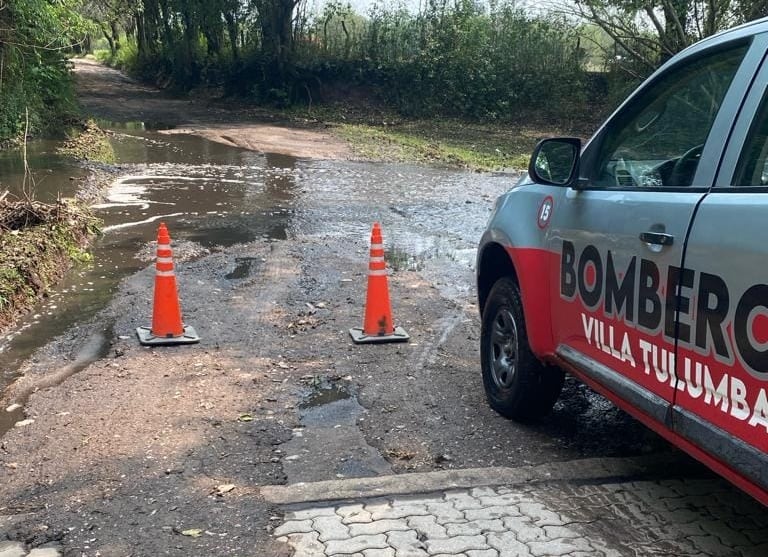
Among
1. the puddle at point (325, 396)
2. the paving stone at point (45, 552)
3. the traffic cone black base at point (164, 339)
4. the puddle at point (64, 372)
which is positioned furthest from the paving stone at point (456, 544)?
the traffic cone black base at point (164, 339)

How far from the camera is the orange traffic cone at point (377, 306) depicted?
6348 millimetres

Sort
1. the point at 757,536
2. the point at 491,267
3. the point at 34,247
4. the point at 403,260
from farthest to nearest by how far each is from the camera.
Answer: the point at 403,260 → the point at 34,247 → the point at 491,267 → the point at 757,536

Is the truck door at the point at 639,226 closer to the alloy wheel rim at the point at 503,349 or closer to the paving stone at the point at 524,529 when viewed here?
the alloy wheel rim at the point at 503,349

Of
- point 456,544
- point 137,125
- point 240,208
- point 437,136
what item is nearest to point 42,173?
point 240,208

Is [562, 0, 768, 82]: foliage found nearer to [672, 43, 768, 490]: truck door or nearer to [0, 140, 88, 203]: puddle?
[0, 140, 88, 203]: puddle

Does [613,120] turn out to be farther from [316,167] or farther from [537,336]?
[316,167]

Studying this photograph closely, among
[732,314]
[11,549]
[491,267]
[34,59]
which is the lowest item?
[11,549]

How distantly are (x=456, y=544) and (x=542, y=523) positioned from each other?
438mm

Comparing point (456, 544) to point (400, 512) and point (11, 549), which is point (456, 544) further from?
point (11, 549)

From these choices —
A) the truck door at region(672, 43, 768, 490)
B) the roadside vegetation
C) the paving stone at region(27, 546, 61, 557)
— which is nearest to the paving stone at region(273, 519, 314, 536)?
the paving stone at region(27, 546, 61, 557)

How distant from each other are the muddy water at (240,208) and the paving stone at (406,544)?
348 cm

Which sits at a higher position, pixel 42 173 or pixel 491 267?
pixel 491 267

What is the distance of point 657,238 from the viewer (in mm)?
3205

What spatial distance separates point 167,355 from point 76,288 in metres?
2.32
